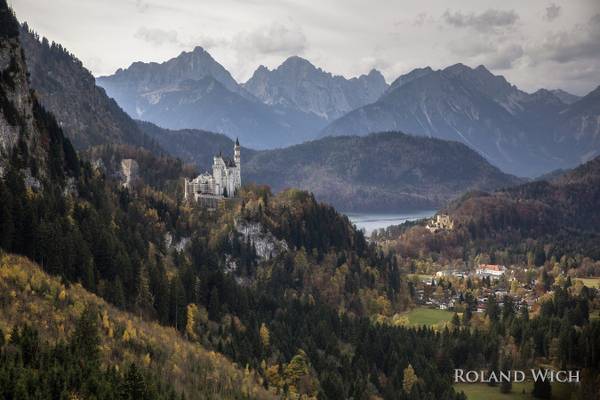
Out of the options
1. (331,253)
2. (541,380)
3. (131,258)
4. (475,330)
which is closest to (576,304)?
(475,330)

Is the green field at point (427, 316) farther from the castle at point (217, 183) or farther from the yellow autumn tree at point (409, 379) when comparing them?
the castle at point (217, 183)

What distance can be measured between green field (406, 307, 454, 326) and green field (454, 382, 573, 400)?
40.6 m

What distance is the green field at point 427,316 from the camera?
136875mm

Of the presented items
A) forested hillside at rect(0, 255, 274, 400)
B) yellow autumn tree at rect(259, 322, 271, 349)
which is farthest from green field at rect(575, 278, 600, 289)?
forested hillside at rect(0, 255, 274, 400)

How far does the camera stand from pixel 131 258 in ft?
303

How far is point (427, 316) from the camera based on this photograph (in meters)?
144

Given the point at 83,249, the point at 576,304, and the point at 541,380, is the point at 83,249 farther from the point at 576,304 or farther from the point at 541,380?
the point at 576,304

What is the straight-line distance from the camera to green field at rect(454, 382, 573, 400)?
85.3m

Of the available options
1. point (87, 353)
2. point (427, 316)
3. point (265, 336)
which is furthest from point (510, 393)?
point (87, 353)

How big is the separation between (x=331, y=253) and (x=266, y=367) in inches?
3385

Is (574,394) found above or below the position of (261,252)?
below

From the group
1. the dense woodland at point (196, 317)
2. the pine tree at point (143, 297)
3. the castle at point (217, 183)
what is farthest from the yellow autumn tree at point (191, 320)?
the castle at point (217, 183)

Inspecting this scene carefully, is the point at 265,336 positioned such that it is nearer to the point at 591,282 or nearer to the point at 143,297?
the point at 143,297

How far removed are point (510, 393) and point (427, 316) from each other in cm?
5557
